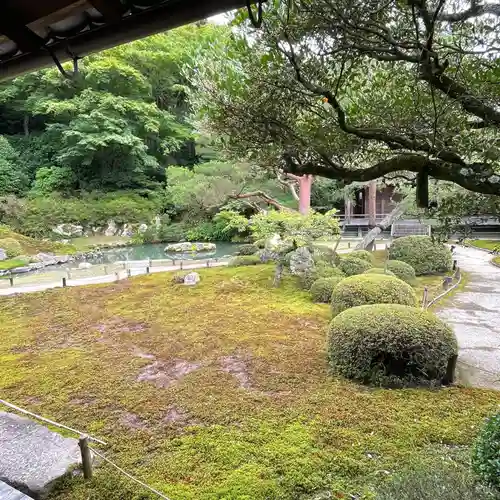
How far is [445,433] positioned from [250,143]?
2962 mm

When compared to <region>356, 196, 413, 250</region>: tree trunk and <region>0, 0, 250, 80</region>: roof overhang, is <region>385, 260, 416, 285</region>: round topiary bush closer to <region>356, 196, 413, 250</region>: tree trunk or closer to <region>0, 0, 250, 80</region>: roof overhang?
<region>356, 196, 413, 250</region>: tree trunk

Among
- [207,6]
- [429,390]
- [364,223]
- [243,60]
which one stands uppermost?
[243,60]

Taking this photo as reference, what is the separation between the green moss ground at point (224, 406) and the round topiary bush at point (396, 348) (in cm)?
21

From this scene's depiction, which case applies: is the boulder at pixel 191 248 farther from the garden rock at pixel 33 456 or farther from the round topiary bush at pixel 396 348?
the garden rock at pixel 33 456

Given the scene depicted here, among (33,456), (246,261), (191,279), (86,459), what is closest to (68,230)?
(246,261)

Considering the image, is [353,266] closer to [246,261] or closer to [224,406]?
[246,261]

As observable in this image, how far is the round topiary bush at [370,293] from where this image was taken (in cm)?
586

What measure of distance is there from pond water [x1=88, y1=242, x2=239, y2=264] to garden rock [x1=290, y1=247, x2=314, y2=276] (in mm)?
6722

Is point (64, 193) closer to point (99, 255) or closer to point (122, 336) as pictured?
point (99, 255)

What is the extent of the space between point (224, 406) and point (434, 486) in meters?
2.10

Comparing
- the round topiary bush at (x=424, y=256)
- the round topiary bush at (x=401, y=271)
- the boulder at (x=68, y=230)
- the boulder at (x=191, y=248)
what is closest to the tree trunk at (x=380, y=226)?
the round topiary bush at (x=424, y=256)

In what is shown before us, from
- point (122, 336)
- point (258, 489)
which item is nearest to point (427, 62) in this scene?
point (258, 489)

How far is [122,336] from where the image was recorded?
6.07 meters

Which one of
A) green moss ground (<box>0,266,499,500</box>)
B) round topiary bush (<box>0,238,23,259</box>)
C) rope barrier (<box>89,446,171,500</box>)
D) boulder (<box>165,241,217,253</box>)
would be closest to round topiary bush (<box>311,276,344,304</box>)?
green moss ground (<box>0,266,499,500</box>)
